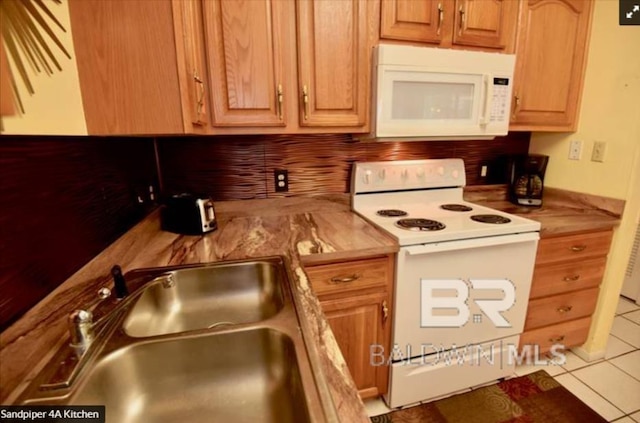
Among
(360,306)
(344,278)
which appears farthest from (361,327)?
(344,278)

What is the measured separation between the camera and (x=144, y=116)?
969 mm

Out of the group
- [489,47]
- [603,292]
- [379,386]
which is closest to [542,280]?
[603,292]

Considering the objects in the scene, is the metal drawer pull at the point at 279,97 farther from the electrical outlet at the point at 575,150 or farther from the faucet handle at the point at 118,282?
the electrical outlet at the point at 575,150

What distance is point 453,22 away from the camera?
151 cm

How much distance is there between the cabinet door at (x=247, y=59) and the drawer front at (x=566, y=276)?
5.30ft

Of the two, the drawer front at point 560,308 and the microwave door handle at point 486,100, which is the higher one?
the microwave door handle at point 486,100

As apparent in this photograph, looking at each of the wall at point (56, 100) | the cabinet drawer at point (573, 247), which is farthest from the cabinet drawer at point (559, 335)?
the wall at point (56, 100)

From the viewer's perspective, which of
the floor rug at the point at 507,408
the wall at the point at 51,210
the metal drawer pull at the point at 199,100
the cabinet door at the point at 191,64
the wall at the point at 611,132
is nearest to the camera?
the wall at the point at 51,210

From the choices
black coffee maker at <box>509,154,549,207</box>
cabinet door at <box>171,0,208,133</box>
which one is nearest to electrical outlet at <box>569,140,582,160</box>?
black coffee maker at <box>509,154,549,207</box>

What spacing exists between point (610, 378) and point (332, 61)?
2.29 meters

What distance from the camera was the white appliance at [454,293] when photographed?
1408mm

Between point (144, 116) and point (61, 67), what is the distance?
0.22 m

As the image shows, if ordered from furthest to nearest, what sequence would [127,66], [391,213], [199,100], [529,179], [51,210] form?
[529,179] < [391,213] < [199,100] < [127,66] < [51,210]

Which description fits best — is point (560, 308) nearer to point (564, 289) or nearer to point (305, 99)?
point (564, 289)
